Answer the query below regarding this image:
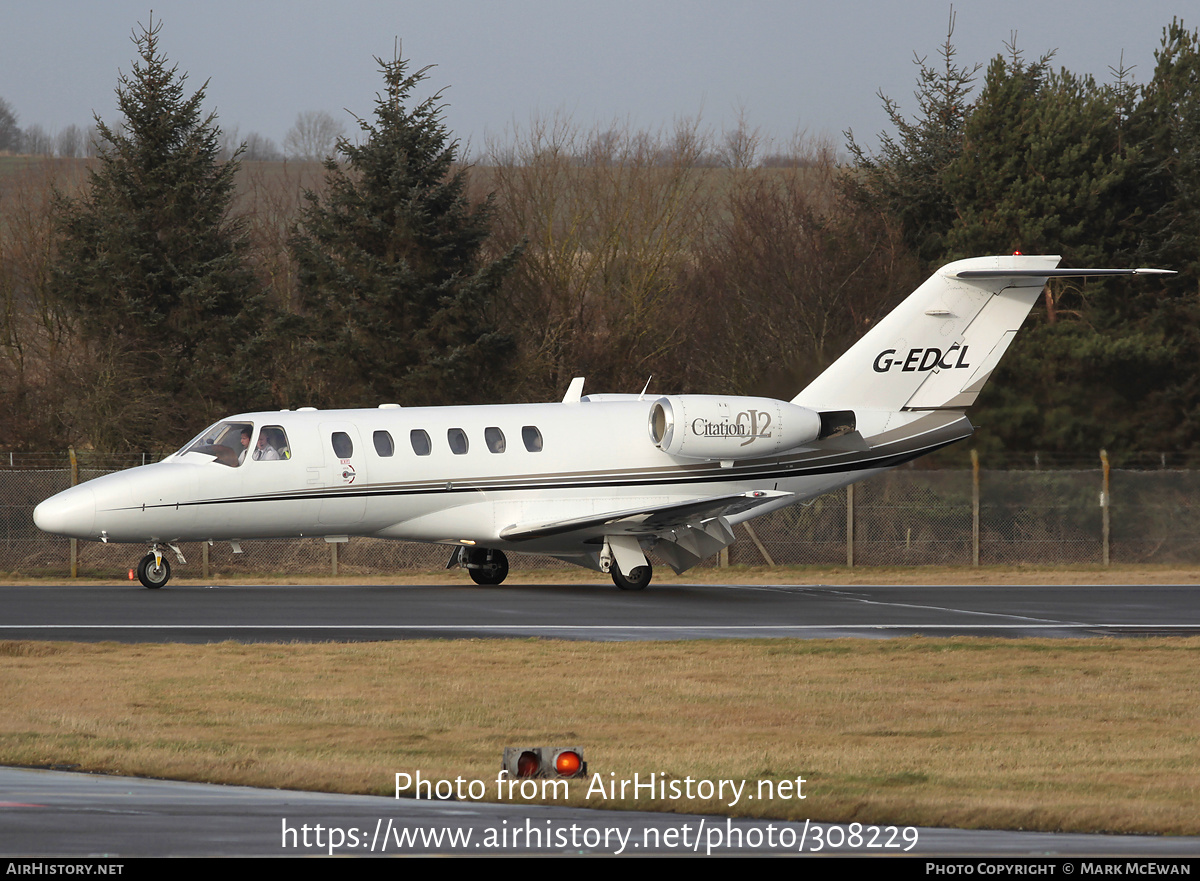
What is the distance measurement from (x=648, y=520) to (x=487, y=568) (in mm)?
3732

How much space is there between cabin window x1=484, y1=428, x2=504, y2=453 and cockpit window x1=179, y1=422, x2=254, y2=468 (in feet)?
11.6

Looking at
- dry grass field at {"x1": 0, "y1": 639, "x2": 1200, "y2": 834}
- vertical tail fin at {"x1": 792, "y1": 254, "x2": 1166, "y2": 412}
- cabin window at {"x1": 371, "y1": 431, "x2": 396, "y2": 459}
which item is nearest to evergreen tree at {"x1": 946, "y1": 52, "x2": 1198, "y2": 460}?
vertical tail fin at {"x1": 792, "y1": 254, "x2": 1166, "y2": 412}

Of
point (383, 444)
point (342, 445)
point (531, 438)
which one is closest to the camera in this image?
point (342, 445)

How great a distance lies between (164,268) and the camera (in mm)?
38656

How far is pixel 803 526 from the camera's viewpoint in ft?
102

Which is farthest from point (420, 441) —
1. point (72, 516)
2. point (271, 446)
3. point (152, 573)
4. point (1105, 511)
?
point (1105, 511)

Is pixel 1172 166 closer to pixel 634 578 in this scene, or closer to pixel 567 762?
pixel 634 578

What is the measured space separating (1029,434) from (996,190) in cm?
889

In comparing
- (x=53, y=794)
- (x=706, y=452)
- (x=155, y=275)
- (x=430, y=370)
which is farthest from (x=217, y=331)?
(x=53, y=794)

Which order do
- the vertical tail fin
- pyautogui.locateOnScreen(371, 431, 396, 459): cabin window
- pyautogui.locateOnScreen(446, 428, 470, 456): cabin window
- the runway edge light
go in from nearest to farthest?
the runway edge light, pyautogui.locateOnScreen(371, 431, 396, 459): cabin window, pyautogui.locateOnScreen(446, 428, 470, 456): cabin window, the vertical tail fin

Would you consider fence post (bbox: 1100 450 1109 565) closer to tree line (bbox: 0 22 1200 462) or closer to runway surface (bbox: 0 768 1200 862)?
tree line (bbox: 0 22 1200 462)

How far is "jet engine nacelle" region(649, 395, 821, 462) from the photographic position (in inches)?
894

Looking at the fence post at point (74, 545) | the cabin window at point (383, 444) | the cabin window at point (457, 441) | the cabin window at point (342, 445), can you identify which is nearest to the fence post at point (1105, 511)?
the cabin window at point (457, 441)

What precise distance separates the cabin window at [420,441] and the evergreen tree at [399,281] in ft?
47.8
